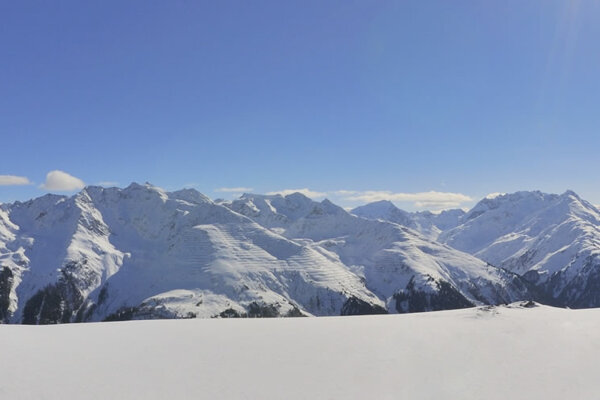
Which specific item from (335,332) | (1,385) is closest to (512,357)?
(335,332)

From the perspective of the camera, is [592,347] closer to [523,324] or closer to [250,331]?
[523,324]

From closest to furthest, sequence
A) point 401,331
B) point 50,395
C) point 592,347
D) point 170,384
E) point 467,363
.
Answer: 1. point 50,395
2. point 170,384
3. point 467,363
4. point 592,347
5. point 401,331

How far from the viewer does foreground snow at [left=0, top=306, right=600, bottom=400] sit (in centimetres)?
1839

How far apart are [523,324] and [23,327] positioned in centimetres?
3600

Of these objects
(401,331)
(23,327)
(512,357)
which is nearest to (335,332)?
(401,331)

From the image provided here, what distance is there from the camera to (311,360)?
22.0 m

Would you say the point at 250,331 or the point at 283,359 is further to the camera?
the point at 250,331

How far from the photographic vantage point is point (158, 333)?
91.8ft

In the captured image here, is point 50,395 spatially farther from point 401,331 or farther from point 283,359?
point 401,331

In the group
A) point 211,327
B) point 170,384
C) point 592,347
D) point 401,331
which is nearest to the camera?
point 170,384

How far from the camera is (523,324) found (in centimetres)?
2862

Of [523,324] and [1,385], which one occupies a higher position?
[523,324]

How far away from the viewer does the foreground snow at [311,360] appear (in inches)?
724

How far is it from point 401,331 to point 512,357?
697 cm
